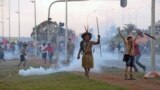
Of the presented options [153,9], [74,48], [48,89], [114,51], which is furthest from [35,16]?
[48,89]

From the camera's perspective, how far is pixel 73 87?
16.3m

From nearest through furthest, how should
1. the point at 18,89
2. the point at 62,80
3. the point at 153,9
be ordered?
the point at 18,89 → the point at 62,80 → the point at 153,9

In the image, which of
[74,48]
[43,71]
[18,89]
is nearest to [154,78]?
[18,89]

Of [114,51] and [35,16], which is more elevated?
[35,16]

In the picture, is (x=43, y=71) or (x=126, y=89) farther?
(x=43, y=71)

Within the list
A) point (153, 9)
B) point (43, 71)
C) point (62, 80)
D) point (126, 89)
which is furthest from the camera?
point (43, 71)

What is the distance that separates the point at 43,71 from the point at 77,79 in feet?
22.9

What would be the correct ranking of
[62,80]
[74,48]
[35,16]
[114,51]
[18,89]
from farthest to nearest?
[35,16] < [114,51] < [74,48] < [62,80] < [18,89]

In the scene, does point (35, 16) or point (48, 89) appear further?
point (35, 16)

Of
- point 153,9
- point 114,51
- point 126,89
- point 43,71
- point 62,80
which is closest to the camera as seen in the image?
point 126,89

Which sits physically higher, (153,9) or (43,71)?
(153,9)

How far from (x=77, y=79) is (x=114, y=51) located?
3940cm

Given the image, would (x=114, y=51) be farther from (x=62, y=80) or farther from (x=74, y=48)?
(x=62, y=80)

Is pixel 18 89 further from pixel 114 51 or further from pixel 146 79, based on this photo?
pixel 114 51
